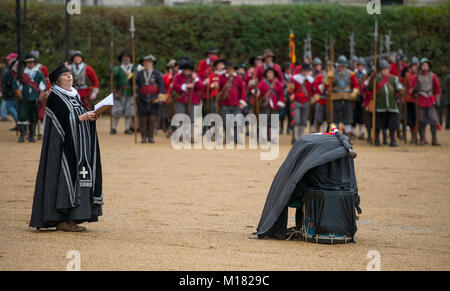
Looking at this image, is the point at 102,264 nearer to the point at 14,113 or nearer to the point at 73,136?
the point at 73,136

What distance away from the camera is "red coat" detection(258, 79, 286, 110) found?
63.0 ft

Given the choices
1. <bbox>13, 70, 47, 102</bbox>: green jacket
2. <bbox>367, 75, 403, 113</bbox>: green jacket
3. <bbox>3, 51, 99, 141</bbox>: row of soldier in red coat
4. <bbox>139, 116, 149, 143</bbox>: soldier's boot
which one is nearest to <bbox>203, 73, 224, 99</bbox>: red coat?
<bbox>139, 116, 149, 143</bbox>: soldier's boot

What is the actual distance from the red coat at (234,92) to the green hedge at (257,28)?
10527mm

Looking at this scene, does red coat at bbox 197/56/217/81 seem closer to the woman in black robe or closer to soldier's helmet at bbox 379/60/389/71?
soldier's helmet at bbox 379/60/389/71

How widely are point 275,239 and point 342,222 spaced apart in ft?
2.28

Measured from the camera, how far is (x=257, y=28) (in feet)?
101

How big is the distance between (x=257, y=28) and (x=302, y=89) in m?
11.8

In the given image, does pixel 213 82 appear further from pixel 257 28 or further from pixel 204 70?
pixel 257 28

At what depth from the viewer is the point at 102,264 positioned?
6.63m

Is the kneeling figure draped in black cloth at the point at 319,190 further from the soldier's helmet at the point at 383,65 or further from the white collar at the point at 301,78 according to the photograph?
the white collar at the point at 301,78

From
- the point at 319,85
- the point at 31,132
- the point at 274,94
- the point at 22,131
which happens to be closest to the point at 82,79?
the point at 31,132

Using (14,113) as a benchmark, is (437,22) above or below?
above

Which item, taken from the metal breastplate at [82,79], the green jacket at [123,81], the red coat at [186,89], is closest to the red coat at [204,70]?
the red coat at [186,89]
